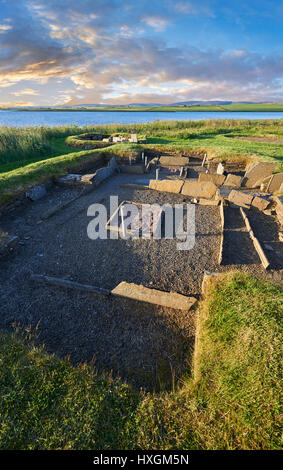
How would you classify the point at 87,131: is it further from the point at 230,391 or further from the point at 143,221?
the point at 230,391

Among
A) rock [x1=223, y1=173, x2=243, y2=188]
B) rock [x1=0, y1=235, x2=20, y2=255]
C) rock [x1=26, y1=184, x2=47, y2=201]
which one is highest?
rock [x1=223, y1=173, x2=243, y2=188]

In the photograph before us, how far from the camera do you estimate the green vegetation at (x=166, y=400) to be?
2.35 meters

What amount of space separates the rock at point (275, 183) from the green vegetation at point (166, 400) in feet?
32.8

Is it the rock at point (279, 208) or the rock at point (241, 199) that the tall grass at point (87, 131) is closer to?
the rock at point (279, 208)

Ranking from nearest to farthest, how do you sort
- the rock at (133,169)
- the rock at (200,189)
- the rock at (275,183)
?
1. the rock at (200,189)
2. the rock at (275,183)
3. the rock at (133,169)

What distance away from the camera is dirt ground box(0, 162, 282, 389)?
391 cm

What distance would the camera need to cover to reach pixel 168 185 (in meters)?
11.7

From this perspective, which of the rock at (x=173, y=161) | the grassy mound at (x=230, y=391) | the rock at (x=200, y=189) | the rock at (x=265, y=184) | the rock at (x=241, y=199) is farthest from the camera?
the rock at (x=173, y=161)

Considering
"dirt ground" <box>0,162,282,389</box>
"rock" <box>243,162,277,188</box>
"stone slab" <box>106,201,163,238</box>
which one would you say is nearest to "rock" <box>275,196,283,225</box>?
"dirt ground" <box>0,162,282,389</box>

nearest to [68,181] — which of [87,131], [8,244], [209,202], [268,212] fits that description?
[8,244]

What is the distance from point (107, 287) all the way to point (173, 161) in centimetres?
1517

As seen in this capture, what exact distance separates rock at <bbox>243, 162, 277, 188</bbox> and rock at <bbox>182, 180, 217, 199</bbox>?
11.5 feet

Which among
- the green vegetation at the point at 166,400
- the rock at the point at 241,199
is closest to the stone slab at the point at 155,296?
the green vegetation at the point at 166,400

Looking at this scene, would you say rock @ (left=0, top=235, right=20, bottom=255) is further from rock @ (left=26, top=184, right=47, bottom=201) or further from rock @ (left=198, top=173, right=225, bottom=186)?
rock @ (left=198, top=173, right=225, bottom=186)
